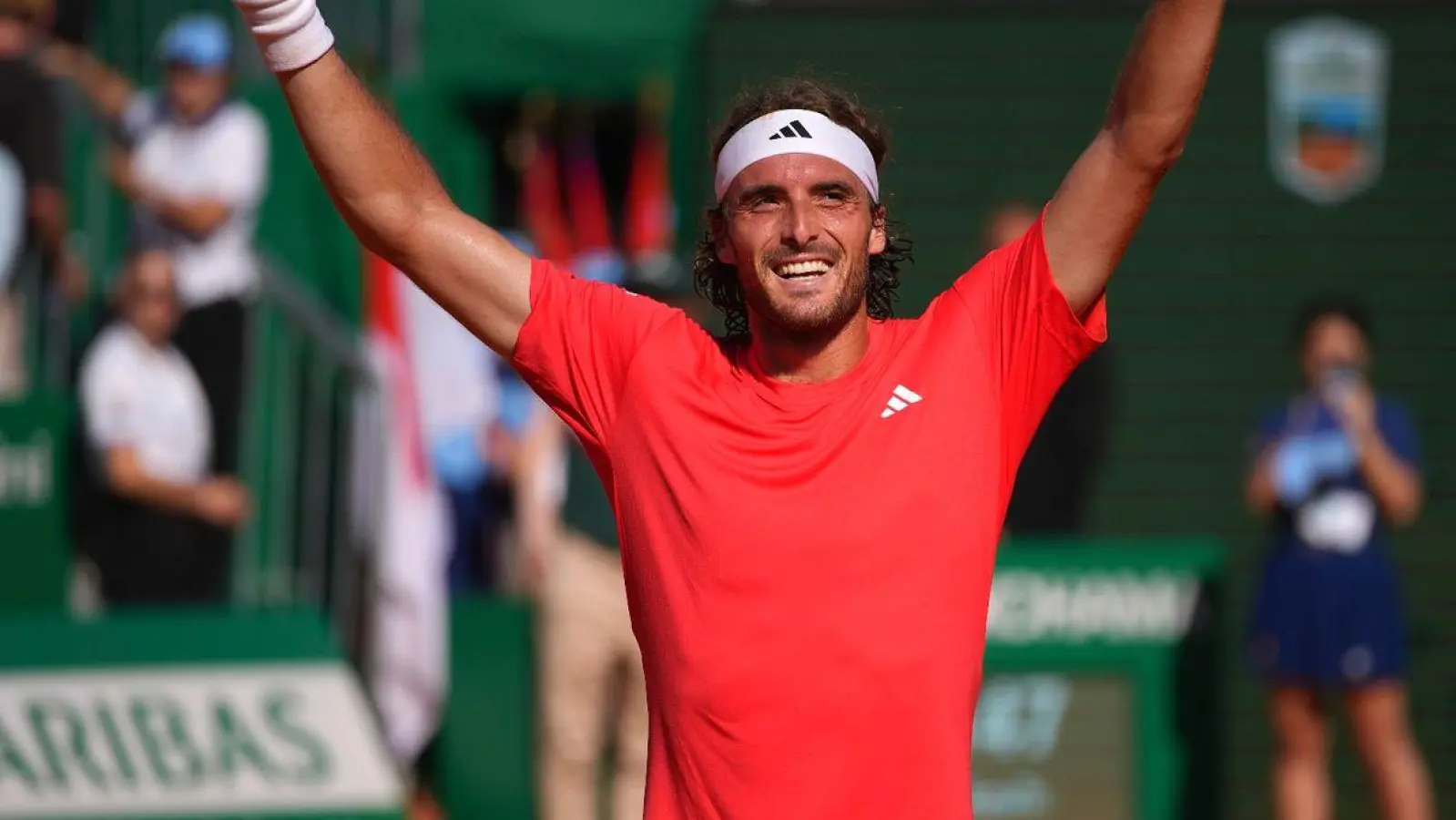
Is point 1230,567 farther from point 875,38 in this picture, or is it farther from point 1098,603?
point 875,38

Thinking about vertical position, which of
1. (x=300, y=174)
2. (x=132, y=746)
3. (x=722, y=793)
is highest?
(x=300, y=174)

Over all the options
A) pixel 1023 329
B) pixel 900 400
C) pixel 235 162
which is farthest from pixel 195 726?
pixel 1023 329

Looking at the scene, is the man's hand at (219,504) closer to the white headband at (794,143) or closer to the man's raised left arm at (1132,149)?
the white headband at (794,143)

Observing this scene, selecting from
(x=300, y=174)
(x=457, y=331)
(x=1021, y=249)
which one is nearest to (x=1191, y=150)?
(x=457, y=331)

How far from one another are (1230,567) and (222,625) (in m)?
4.79

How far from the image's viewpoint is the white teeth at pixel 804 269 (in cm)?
364

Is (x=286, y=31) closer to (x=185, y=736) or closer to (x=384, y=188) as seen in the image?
(x=384, y=188)

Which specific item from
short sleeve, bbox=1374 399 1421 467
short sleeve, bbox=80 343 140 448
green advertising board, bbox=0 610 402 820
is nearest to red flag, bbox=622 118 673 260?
short sleeve, bbox=80 343 140 448

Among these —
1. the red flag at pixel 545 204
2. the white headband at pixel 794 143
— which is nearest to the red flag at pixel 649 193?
the red flag at pixel 545 204

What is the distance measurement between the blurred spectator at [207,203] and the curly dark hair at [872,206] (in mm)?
5090

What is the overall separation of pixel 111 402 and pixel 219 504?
23.4 inches

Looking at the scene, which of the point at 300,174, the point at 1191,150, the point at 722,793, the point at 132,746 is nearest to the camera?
the point at 722,793

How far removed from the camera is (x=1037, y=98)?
1047 cm

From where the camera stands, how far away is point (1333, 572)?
853 centimetres
